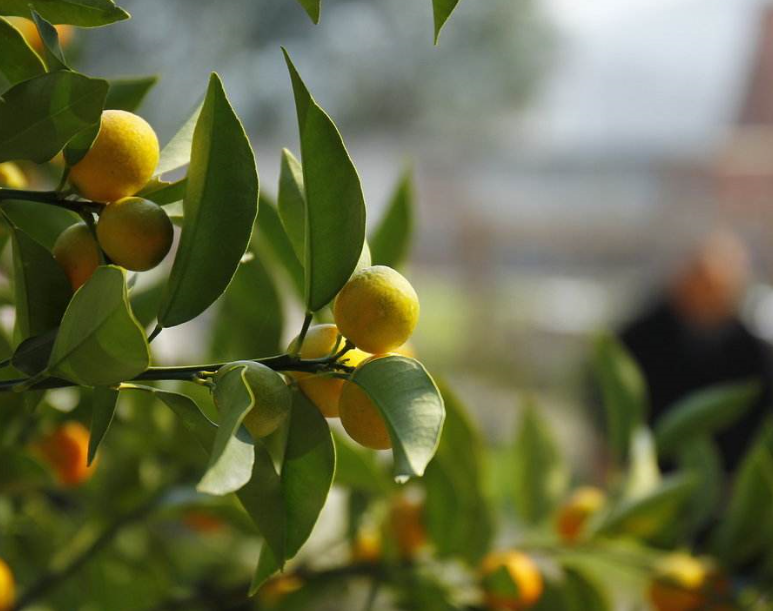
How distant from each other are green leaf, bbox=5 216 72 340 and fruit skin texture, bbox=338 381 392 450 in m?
0.08

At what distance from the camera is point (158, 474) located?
0.50 metres

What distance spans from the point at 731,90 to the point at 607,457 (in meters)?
5.81

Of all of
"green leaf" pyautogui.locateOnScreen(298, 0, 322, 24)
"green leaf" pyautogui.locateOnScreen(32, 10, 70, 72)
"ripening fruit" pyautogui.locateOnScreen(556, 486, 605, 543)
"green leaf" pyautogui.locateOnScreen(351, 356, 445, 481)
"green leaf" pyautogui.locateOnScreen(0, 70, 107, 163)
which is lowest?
"ripening fruit" pyautogui.locateOnScreen(556, 486, 605, 543)

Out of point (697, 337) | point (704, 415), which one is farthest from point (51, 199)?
point (697, 337)

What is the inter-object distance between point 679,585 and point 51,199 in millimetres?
360

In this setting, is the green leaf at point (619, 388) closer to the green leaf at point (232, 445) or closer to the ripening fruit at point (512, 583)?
the ripening fruit at point (512, 583)

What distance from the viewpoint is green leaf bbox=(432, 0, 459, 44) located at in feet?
0.72

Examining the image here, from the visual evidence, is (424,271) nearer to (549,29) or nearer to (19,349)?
(549,29)

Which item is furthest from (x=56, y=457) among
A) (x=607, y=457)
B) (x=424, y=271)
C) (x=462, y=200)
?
(x=424, y=271)

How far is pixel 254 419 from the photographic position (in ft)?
0.71

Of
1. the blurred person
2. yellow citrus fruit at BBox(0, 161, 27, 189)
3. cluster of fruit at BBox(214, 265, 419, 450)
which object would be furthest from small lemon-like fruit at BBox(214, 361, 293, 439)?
the blurred person

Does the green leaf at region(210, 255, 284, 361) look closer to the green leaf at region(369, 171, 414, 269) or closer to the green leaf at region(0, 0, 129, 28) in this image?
the green leaf at region(369, 171, 414, 269)

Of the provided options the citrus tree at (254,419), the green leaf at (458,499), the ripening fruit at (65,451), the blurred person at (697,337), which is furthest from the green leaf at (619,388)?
the blurred person at (697,337)

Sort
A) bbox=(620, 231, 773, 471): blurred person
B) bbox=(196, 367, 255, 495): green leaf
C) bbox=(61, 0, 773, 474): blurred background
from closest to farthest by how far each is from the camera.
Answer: bbox=(196, 367, 255, 495): green leaf, bbox=(620, 231, 773, 471): blurred person, bbox=(61, 0, 773, 474): blurred background
